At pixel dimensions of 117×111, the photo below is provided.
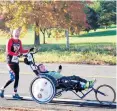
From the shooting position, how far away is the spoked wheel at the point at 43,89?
26.6 ft

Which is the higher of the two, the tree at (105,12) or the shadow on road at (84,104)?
the tree at (105,12)

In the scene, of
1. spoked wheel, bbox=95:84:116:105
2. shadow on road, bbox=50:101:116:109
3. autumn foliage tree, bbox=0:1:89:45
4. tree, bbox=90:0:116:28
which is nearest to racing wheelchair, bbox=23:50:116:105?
spoked wheel, bbox=95:84:116:105

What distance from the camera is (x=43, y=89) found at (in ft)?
26.8

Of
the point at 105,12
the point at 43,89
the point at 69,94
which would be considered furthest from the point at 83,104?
the point at 105,12

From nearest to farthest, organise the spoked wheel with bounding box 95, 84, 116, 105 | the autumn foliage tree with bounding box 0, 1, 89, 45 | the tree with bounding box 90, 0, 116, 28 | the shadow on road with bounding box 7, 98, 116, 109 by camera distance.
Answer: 1. the shadow on road with bounding box 7, 98, 116, 109
2. the spoked wheel with bounding box 95, 84, 116, 105
3. the autumn foliage tree with bounding box 0, 1, 89, 45
4. the tree with bounding box 90, 0, 116, 28

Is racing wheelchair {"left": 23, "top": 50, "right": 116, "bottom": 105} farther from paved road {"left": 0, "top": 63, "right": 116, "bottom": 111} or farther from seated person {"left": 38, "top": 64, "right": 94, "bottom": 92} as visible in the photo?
paved road {"left": 0, "top": 63, "right": 116, "bottom": 111}

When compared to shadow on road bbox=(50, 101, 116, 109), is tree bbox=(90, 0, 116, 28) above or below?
above

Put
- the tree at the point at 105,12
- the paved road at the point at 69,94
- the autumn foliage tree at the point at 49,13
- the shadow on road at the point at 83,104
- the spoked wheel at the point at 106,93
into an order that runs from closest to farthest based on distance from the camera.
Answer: the paved road at the point at 69,94
the shadow on road at the point at 83,104
the spoked wheel at the point at 106,93
the autumn foliage tree at the point at 49,13
the tree at the point at 105,12

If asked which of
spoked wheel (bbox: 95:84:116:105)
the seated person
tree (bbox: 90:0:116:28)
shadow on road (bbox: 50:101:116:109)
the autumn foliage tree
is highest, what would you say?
tree (bbox: 90:0:116:28)

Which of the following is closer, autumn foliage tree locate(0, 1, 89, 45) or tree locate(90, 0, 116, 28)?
autumn foliage tree locate(0, 1, 89, 45)

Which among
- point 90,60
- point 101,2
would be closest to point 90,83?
point 90,60

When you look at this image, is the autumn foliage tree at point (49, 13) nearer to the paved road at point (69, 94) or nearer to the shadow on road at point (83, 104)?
the paved road at point (69, 94)

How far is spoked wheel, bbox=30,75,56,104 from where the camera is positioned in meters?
8.10

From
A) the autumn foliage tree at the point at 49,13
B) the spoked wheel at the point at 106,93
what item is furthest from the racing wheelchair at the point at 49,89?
the autumn foliage tree at the point at 49,13
